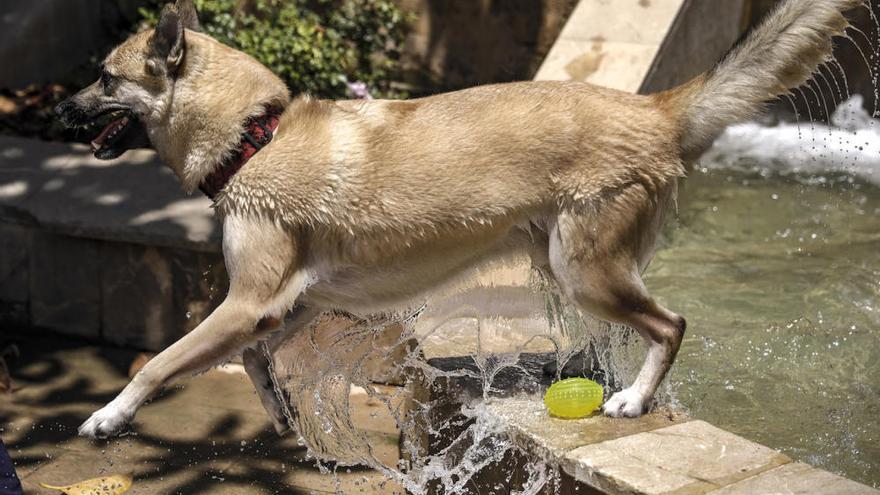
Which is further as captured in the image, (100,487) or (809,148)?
(809,148)

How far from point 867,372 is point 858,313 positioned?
0.71m

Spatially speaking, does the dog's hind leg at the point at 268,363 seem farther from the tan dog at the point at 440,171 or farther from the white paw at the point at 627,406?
the white paw at the point at 627,406

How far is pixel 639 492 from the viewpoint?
13.0 feet

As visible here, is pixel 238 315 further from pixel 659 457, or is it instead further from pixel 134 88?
pixel 659 457

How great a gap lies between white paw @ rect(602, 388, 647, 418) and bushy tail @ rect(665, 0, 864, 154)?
931 mm

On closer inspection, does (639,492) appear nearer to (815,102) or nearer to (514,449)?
(514,449)

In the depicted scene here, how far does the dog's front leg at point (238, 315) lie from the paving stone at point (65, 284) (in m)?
2.39

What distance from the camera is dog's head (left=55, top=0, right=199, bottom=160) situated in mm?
4637

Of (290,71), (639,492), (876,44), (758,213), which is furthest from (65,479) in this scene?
(876,44)

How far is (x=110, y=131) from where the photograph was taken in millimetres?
4805

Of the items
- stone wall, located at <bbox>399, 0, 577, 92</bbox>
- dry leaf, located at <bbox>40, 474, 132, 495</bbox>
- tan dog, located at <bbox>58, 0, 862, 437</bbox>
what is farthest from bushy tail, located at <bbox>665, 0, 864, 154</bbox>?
stone wall, located at <bbox>399, 0, 577, 92</bbox>

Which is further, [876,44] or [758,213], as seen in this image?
[876,44]

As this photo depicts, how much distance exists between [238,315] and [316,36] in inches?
177

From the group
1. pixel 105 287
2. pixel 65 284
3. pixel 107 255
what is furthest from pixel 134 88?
pixel 65 284
